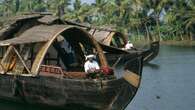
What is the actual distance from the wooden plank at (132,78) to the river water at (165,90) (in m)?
1.80

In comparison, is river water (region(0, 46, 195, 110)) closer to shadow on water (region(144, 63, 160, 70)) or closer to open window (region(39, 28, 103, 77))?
shadow on water (region(144, 63, 160, 70))

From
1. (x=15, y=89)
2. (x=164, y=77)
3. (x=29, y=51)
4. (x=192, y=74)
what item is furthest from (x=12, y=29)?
(x=192, y=74)

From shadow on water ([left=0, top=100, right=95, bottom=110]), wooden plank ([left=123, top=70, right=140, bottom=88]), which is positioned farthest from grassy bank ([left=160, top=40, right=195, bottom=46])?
wooden plank ([left=123, top=70, right=140, bottom=88])

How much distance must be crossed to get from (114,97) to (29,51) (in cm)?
473

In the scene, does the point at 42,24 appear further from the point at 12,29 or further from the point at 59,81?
the point at 59,81

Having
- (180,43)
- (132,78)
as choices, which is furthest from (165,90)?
(180,43)

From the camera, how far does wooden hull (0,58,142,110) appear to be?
37.6 ft

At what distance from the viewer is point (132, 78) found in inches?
Answer: 463

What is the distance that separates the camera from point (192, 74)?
2106 centimetres

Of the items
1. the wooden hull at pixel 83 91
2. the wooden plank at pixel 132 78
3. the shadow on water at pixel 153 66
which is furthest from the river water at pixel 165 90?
the wooden plank at pixel 132 78

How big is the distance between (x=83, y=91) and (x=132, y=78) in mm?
1262

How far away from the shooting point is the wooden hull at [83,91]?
37.6 ft

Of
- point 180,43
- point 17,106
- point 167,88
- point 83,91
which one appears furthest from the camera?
point 180,43

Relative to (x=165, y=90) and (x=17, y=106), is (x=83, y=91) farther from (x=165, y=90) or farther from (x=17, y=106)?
(x=165, y=90)
